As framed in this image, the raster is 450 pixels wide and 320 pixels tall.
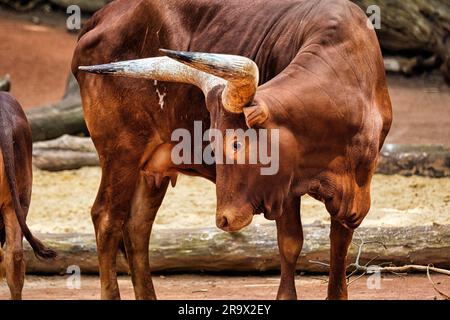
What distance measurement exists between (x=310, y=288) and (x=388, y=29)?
9.86 m

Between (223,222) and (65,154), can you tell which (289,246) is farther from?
(65,154)

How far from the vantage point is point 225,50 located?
24.9ft

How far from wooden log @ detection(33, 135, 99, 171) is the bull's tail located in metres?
5.05

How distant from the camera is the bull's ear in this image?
20.8 ft

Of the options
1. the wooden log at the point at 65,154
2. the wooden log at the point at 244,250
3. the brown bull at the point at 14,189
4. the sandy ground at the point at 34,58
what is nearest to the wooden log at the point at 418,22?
the sandy ground at the point at 34,58

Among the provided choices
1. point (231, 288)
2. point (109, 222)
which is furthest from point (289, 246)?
point (231, 288)

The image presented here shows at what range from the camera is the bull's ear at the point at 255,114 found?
6.34 m

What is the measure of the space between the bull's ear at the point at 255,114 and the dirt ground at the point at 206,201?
2769mm

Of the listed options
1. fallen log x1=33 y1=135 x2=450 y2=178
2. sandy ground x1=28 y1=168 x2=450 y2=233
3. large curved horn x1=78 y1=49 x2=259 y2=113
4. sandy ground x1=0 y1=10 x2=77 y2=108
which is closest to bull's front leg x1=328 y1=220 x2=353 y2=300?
large curved horn x1=78 y1=49 x2=259 y2=113

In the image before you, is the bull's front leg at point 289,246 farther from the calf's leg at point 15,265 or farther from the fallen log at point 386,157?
the fallen log at point 386,157

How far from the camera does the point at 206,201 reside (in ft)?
39.6

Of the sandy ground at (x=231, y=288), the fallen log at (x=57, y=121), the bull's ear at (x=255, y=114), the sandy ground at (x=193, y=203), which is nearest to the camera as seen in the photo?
the bull's ear at (x=255, y=114)

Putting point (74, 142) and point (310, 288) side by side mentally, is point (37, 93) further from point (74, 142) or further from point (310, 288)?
point (310, 288)

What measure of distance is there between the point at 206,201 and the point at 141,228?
3351mm
